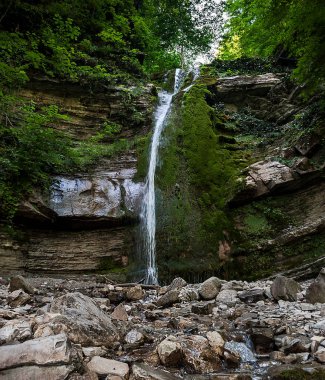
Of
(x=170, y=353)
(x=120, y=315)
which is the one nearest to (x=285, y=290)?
(x=120, y=315)

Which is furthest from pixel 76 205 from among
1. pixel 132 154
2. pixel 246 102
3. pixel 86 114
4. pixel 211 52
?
pixel 211 52

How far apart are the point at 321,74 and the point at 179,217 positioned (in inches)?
172

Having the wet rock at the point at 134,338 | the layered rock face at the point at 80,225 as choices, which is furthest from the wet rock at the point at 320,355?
the layered rock face at the point at 80,225

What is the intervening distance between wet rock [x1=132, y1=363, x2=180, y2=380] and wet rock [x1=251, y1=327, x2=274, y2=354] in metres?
1.10

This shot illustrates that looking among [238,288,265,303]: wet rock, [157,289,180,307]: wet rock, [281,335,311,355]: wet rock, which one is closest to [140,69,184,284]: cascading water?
[157,289,180,307]: wet rock

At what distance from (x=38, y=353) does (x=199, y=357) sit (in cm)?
140

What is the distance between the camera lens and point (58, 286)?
Answer: 6.41 metres

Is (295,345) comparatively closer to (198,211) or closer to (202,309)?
(202,309)

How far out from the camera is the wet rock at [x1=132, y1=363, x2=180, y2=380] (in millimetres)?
2373

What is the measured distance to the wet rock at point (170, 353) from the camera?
2760mm

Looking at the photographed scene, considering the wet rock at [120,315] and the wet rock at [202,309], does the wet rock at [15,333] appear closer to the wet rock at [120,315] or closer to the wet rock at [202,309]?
the wet rock at [120,315]

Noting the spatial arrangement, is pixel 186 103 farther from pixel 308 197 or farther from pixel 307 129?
pixel 308 197

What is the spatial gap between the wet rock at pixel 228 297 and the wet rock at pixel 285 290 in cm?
58

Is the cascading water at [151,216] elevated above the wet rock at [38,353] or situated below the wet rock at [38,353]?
above
